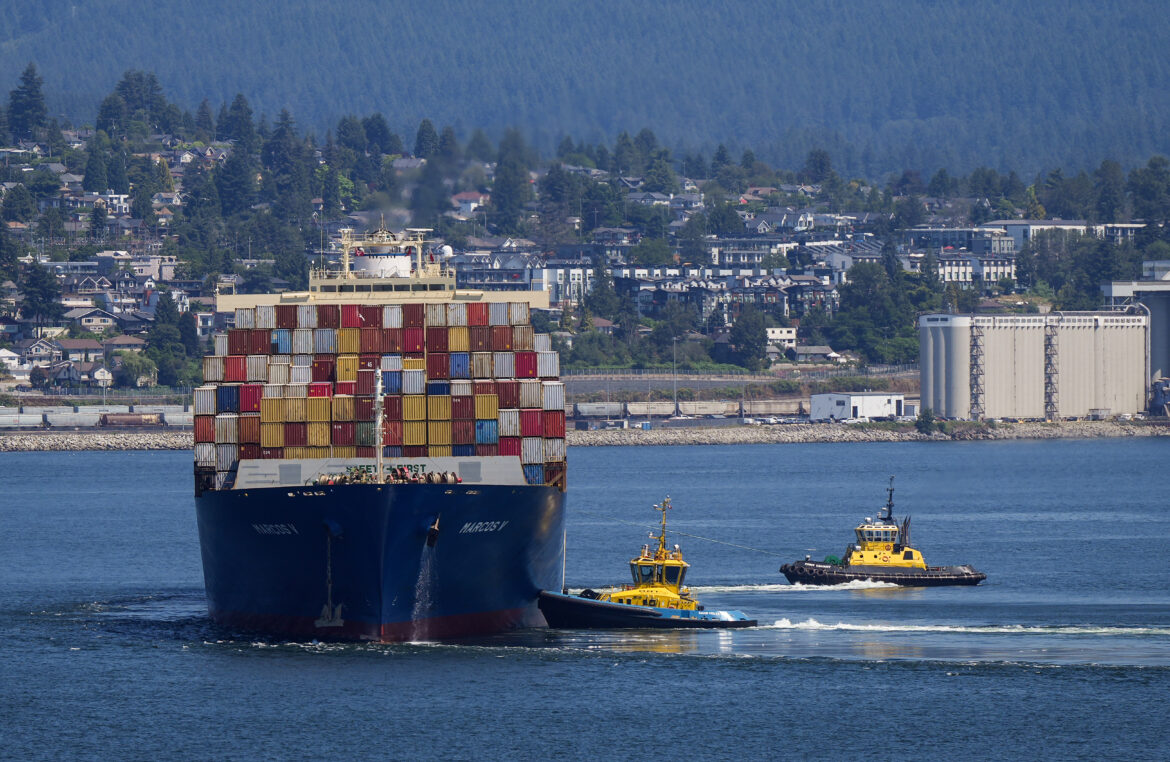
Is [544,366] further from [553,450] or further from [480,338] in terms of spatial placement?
[553,450]

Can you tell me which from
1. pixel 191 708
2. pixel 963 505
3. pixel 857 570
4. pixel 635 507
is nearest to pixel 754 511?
pixel 635 507

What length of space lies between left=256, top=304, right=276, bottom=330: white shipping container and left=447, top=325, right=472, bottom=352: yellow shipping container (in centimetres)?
610

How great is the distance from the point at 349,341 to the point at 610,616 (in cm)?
1220

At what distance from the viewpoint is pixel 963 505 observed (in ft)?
422

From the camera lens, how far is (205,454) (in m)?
65.4

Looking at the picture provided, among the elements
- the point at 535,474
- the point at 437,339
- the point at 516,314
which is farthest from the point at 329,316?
the point at 535,474

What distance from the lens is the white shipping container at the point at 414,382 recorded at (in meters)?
63.7

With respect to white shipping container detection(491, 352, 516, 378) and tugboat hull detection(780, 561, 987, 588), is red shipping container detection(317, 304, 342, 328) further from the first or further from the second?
tugboat hull detection(780, 561, 987, 588)

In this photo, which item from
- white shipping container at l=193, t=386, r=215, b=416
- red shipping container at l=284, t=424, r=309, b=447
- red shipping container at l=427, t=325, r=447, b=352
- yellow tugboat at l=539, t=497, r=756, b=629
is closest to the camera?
red shipping container at l=284, t=424, r=309, b=447

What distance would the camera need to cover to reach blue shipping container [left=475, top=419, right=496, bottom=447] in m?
63.3

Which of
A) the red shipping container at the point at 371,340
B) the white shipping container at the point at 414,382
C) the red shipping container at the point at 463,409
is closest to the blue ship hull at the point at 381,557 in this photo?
the red shipping container at the point at 463,409

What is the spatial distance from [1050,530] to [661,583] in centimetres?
4620

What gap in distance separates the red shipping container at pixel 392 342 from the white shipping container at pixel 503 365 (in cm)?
306

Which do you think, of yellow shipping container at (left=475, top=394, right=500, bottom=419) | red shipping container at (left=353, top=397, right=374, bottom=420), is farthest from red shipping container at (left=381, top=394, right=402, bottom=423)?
yellow shipping container at (left=475, top=394, right=500, bottom=419)
